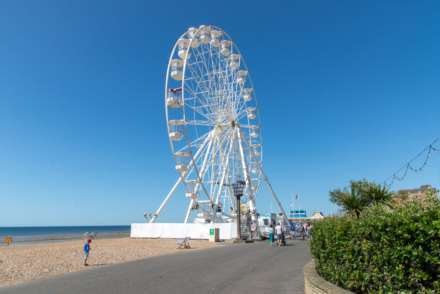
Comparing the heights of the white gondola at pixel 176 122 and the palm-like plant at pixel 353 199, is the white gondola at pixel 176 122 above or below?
above

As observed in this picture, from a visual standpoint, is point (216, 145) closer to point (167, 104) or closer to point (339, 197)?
point (167, 104)

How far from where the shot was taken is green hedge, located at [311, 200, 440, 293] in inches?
151

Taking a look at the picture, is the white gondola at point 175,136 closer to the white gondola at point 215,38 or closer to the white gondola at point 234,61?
the white gondola at point 234,61

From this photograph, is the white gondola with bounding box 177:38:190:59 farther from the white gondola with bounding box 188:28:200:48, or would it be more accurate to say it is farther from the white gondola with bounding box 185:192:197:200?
the white gondola with bounding box 185:192:197:200

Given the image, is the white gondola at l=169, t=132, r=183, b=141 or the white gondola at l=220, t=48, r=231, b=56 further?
the white gondola at l=220, t=48, r=231, b=56

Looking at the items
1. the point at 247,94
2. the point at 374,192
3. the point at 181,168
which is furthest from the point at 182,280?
the point at 247,94

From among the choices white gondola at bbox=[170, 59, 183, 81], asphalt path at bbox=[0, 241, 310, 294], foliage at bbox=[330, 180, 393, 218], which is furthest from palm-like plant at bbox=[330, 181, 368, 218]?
white gondola at bbox=[170, 59, 183, 81]

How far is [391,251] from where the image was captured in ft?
14.1

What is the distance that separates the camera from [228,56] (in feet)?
113

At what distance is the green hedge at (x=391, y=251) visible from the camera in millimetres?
3828

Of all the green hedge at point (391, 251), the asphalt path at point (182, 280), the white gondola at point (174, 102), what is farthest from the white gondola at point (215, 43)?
the green hedge at point (391, 251)

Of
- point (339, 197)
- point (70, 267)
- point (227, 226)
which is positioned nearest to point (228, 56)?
point (227, 226)

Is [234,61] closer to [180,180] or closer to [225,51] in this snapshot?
[225,51]

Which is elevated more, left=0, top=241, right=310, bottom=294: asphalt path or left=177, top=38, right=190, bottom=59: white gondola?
left=177, top=38, right=190, bottom=59: white gondola
